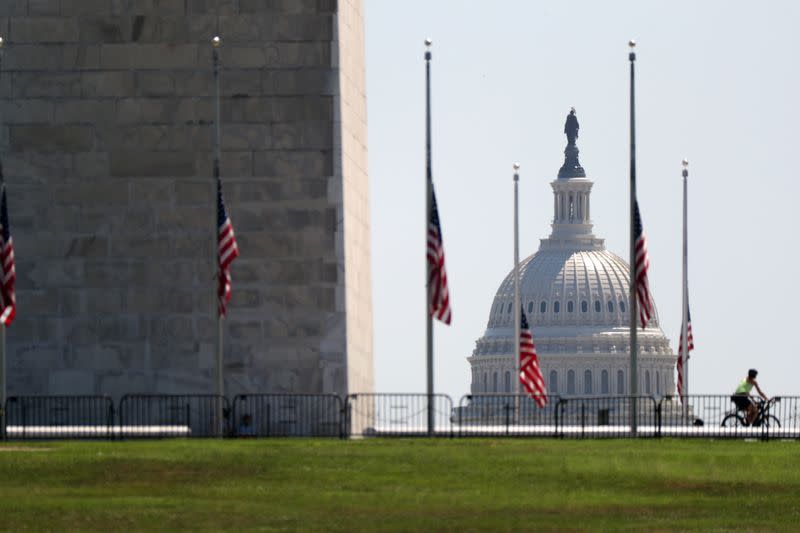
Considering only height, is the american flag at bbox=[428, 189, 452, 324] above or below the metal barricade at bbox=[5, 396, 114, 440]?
above

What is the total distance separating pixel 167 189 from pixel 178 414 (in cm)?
489

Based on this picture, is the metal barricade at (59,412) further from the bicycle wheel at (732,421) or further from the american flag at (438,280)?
the bicycle wheel at (732,421)

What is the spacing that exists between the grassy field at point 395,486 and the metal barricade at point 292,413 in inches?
324

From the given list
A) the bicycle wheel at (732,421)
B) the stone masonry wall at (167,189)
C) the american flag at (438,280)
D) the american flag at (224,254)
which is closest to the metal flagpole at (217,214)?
the american flag at (224,254)

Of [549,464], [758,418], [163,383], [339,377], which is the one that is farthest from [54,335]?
Result: [549,464]

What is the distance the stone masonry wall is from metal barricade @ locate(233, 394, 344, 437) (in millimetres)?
1150

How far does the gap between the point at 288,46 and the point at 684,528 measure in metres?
26.5

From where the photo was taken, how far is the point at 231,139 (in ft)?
194

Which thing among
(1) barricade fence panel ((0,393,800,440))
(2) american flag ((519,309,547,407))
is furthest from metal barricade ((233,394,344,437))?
(2) american flag ((519,309,547,407))

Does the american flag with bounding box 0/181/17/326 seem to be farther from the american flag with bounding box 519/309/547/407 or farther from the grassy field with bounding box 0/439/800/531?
the american flag with bounding box 519/309/547/407

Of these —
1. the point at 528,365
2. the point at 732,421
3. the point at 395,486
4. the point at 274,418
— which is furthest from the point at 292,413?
the point at 395,486

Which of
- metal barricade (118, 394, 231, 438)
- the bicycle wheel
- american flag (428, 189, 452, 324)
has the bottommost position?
the bicycle wheel

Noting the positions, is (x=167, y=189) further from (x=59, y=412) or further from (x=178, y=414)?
(x=59, y=412)

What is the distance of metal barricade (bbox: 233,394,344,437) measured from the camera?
56.8 m
